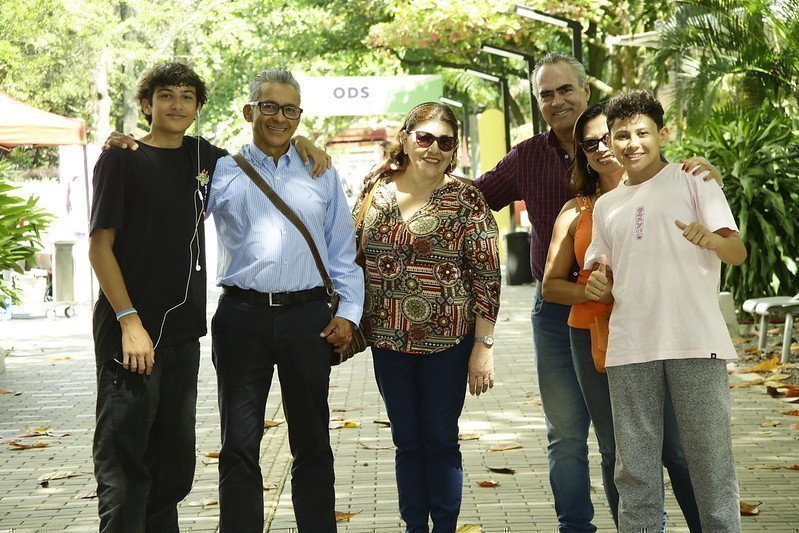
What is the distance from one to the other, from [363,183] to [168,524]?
1.65 m

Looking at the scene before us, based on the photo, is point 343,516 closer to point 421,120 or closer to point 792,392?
point 421,120

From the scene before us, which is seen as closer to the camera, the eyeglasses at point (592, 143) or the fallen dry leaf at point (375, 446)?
the eyeglasses at point (592, 143)

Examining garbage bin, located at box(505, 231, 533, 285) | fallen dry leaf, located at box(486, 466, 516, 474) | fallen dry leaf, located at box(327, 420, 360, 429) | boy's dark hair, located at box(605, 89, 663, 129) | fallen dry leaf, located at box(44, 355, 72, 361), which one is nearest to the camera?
boy's dark hair, located at box(605, 89, 663, 129)

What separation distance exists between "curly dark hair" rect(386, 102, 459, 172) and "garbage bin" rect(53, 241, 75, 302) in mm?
14710

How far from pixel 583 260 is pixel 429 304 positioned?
26.9 inches

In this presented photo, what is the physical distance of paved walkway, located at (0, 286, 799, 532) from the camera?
612 centimetres

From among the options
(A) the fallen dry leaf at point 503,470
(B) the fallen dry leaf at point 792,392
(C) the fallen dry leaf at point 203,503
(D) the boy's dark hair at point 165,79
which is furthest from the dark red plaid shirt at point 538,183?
(B) the fallen dry leaf at point 792,392

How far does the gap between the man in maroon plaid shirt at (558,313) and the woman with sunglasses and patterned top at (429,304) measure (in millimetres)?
215

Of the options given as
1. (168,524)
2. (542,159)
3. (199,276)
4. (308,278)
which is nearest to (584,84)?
(542,159)

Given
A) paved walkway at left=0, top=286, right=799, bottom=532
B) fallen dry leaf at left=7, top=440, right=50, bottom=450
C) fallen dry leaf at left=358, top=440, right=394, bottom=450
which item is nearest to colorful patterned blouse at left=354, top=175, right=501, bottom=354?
paved walkway at left=0, top=286, right=799, bottom=532

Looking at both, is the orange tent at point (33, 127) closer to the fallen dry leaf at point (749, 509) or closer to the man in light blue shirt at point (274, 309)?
A: the man in light blue shirt at point (274, 309)

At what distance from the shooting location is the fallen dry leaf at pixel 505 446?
7.73 m

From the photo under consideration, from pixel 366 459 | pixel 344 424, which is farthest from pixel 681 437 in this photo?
pixel 344 424

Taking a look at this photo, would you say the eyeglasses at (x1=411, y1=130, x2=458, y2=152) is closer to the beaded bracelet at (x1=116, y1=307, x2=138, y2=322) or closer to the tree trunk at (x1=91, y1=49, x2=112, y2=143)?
the beaded bracelet at (x1=116, y1=307, x2=138, y2=322)
